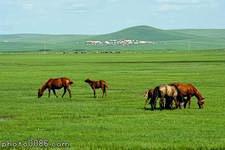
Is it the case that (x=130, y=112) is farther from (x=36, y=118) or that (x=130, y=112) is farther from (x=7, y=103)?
(x=7, y=103)

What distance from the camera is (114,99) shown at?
36594 mm

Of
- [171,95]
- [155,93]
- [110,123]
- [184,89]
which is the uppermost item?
[184,89]

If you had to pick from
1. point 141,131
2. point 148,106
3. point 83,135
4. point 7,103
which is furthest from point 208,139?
point 7,103

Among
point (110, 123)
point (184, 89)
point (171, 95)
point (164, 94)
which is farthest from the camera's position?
point (184, 89)

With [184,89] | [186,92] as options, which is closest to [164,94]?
[184,89]

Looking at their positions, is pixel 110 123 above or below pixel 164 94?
below

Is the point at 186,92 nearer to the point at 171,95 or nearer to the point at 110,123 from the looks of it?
the point at 171,95

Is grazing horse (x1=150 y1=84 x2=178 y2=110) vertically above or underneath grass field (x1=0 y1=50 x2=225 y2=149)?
above

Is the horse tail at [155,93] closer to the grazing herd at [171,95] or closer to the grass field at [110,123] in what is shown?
the grazing herd at [171,95]

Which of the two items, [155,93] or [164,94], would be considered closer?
[164,94]

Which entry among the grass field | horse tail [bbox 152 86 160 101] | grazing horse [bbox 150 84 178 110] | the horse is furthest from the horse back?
horse tail [bbox 152 86 160 101]

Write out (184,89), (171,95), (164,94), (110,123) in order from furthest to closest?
Result: 1. (184,89)
2. (171,95)
3. (164,94)
4. (110,123)

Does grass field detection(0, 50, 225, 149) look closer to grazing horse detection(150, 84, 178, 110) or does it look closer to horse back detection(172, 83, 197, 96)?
grazing horse detection(150, 84, 178, 110)

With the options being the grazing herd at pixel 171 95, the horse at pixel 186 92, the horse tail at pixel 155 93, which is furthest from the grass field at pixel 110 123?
the horse tail at pixel 155 93
